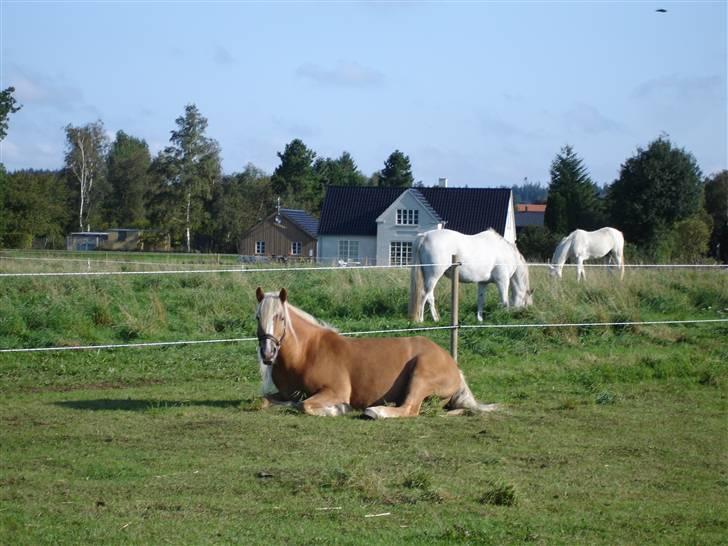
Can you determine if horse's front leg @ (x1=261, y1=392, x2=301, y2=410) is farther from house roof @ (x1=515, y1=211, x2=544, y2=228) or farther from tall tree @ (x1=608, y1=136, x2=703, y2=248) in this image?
house roof @ (x1=515, y1=211, x2=544, y2=228)

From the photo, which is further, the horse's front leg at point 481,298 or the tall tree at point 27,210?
the tall tree at point 27,210

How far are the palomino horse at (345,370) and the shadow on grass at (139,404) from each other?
548 millimetres

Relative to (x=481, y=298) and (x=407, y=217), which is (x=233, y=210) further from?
(x=481, y=298)

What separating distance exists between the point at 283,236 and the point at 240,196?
A: 50.3 feet

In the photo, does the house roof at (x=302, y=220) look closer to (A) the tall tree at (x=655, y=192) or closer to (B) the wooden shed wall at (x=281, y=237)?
(B) the wooden shed wall at (x=281, y=237)

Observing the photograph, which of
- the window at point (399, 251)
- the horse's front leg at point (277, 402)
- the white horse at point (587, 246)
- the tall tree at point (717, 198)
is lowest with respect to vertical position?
the horse's front leg at point (277, 402)

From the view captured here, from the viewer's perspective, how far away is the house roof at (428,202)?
53.1 m

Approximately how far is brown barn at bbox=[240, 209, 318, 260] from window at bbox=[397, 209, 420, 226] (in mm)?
9783

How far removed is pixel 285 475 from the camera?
5891 millimetres

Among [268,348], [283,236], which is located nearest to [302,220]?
[283,236]

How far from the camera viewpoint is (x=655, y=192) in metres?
47.4

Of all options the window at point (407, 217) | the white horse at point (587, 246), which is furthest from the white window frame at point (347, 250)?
the white horse at point (587, 246)

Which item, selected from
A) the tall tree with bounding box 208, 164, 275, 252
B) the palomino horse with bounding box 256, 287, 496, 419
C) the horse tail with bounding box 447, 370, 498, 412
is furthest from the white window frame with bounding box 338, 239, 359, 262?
the palomino horse with bounding box 256, 287, 496, 419

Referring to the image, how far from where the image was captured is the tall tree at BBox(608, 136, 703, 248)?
47.5m
